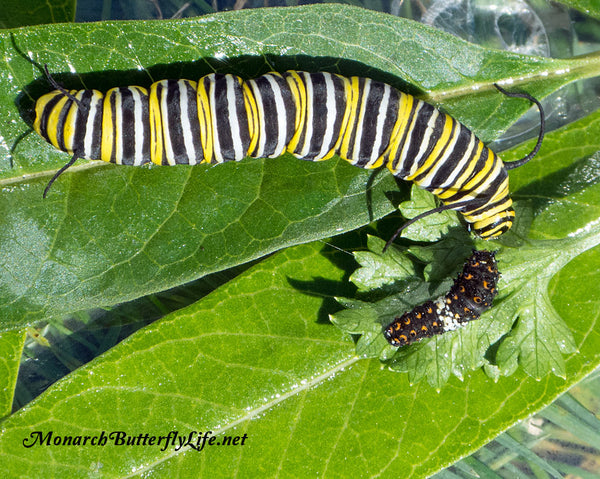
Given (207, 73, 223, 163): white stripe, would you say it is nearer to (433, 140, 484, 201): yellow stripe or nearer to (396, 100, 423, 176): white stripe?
(396, 100, 423, 176): white stripe

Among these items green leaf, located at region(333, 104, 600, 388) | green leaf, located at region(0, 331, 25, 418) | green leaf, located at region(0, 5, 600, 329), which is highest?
green leaf, located at region(0, 5, 600, 329)

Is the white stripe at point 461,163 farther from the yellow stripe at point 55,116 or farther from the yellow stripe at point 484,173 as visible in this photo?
the yellow stripe at point 55,116

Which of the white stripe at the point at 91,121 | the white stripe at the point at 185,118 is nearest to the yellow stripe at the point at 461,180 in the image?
the white stripe at the point at 185,118

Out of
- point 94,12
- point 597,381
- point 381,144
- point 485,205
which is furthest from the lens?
point 597,381

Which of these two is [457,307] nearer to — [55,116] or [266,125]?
[266,125]

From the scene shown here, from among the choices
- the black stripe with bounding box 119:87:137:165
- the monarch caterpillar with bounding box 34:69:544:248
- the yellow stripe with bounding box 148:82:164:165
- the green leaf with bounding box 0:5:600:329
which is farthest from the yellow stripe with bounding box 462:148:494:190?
the black stripe with bounding box 119:87:137:165

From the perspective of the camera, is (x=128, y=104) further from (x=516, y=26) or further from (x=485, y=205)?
(x=516, y=26)

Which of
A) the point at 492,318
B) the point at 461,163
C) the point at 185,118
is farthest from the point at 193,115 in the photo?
the point at 492,318

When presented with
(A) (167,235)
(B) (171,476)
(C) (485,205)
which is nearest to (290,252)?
(A) (167,235)
